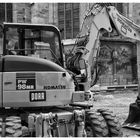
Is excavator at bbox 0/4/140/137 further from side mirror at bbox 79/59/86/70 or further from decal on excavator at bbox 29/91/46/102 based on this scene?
side mirror at bbox 79/59/86/70

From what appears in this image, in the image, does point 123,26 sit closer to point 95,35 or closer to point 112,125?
point 95,35

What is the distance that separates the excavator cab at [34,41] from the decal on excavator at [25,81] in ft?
1.95

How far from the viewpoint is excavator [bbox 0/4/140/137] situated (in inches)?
215

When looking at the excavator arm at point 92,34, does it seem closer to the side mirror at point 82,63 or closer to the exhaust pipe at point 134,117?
the side mirror at point 82,63

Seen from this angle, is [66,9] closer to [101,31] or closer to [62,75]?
[101,31]

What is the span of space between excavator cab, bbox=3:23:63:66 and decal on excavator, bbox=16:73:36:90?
595 millimetres

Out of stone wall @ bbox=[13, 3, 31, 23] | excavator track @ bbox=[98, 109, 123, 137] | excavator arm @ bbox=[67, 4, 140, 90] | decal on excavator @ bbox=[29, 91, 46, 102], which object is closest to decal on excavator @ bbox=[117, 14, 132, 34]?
excavator arm @ bbox=[67, 4, 140, 90]

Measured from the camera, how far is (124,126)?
8141 millimetres

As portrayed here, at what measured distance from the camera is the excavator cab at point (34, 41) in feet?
19.6

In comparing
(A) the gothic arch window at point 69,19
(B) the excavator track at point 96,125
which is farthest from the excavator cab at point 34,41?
(A) the gothic arch window at point 69,19

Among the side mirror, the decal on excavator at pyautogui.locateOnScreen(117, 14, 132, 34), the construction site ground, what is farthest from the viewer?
the construction site ground

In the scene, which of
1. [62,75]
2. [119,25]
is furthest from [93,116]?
[119,25]

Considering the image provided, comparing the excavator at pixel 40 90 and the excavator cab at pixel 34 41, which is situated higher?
the excavator cab at pixel 34 41

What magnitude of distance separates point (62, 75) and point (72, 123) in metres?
1.00
